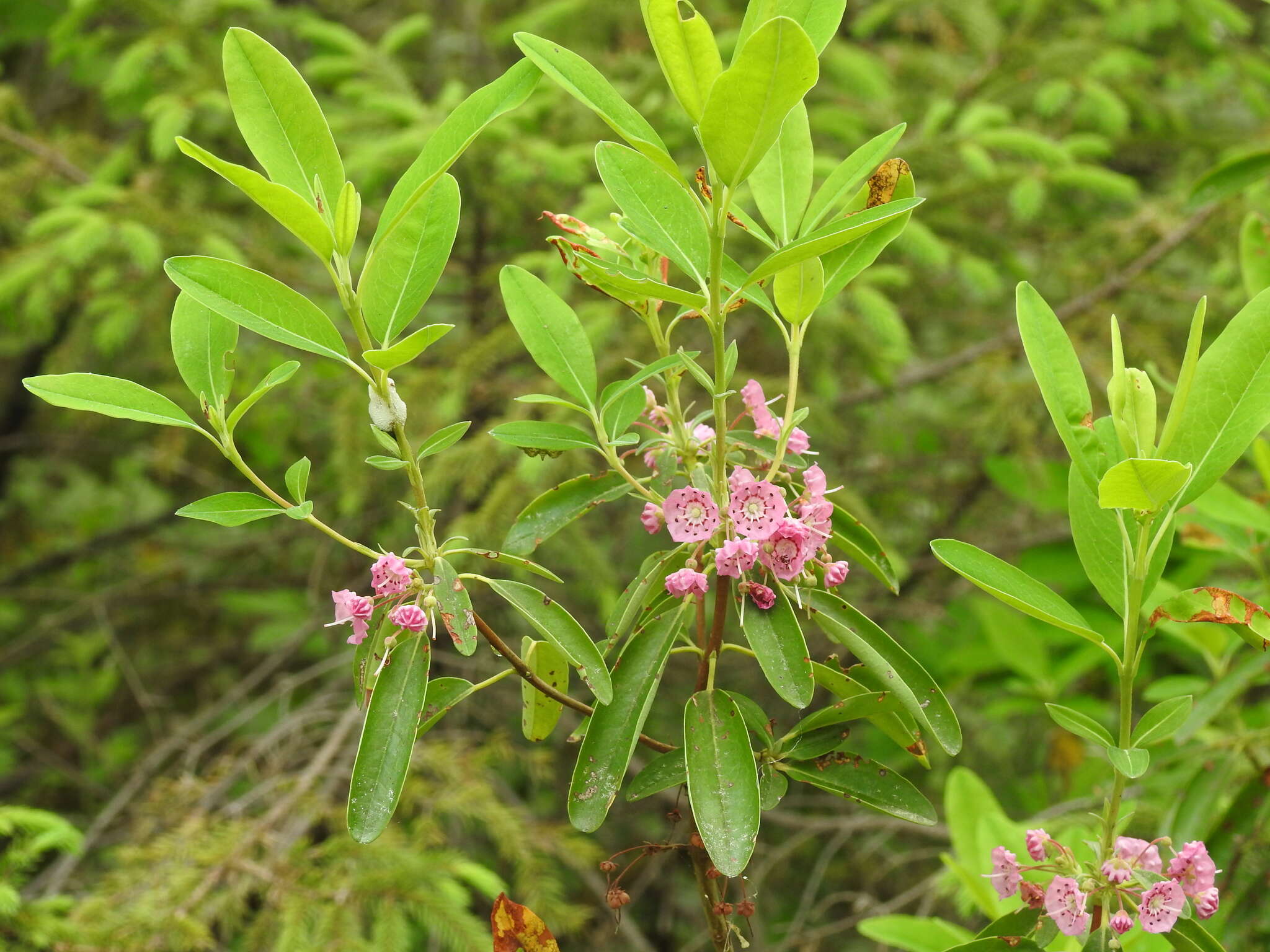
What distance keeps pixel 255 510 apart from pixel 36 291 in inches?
71.0

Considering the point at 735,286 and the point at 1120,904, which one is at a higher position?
the point at 735,286

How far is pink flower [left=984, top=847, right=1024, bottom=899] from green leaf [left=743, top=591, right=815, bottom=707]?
0.67 ft

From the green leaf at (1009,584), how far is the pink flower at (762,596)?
120mm

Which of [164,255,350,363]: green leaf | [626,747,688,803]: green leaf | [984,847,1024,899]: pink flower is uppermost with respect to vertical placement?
[164,255,350,363]: green leaf

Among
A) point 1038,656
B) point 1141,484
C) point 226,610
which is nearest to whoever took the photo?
point 1141,484

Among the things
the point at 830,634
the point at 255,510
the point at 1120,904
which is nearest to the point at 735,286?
the point at 830,634

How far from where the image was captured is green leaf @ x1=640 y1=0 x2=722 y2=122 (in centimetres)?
64

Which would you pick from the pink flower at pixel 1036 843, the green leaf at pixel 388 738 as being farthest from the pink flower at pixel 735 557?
the pink flower at pixel 1036 843

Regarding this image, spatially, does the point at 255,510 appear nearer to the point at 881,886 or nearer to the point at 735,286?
the point at 735,286

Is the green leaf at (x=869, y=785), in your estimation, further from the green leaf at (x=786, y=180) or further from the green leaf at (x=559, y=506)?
the green leaf at (x=786, y=180)

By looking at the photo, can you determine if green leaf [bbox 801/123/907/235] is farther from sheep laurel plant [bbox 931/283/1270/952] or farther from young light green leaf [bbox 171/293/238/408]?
young light green leaf [bbox 171/293/238/408]

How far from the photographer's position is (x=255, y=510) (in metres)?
0.73

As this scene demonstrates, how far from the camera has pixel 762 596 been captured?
2.53ft

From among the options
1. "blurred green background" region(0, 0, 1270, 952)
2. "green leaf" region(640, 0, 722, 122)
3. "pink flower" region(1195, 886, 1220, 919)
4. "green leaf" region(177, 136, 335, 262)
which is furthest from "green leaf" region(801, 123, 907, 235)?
"blurred green background" region(0, 0, 1270, 952)
